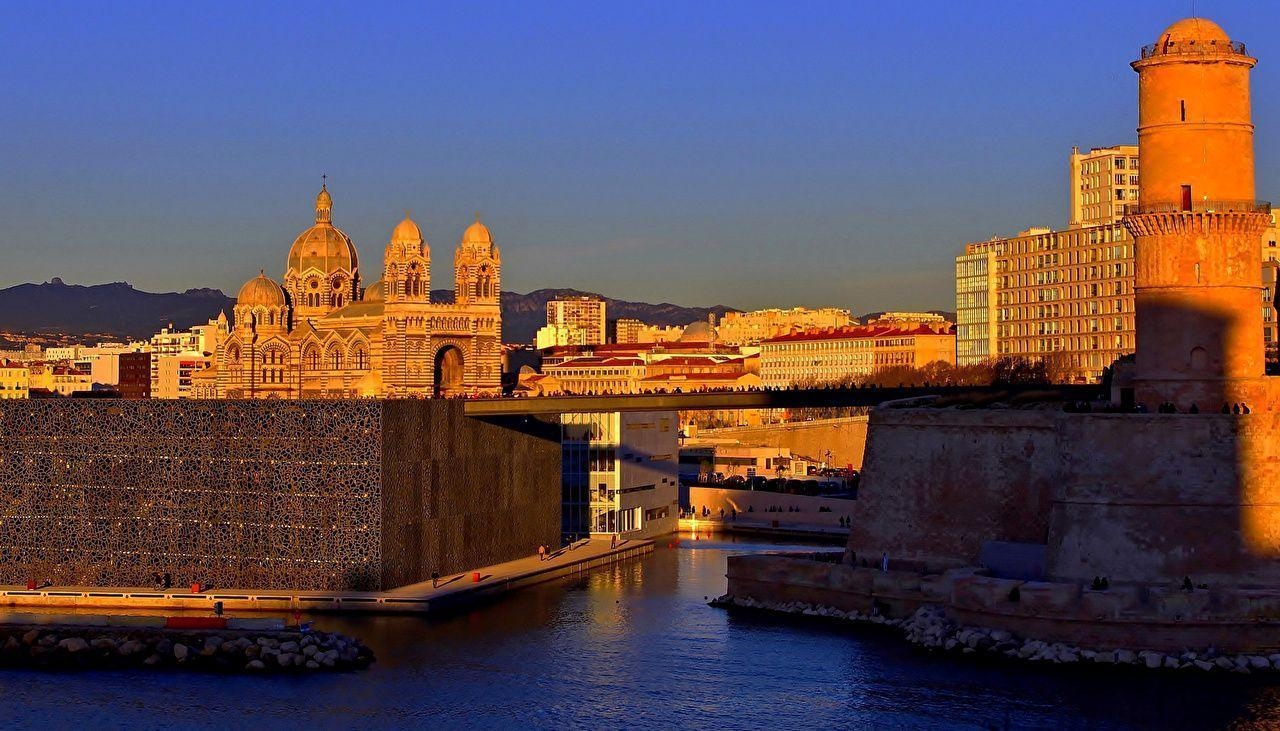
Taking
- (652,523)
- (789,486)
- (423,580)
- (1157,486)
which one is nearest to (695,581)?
(423,580)

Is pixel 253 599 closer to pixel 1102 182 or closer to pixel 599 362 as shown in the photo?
pixel 1102 182

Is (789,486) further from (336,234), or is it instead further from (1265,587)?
(1265,587)

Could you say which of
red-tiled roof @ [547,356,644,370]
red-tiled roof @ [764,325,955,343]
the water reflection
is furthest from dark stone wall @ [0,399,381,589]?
red-tiled roof @ [547,356,644,370]

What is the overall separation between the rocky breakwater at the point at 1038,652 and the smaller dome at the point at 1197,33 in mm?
15371

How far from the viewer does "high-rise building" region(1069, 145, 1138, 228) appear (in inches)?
5482

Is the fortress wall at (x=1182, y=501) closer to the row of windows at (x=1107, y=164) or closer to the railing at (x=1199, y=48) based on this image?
the railing at (x=1199, y=48)

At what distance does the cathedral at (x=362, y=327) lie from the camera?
107 metres

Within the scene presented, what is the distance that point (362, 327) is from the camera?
113500 mm

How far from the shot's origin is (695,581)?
64.9 metres

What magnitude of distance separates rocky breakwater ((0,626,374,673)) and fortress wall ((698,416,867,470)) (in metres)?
76.0

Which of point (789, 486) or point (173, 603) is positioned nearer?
point (173, 603)

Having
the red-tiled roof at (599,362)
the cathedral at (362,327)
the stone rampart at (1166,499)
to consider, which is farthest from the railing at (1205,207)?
the red-tiled roof at (599,362)

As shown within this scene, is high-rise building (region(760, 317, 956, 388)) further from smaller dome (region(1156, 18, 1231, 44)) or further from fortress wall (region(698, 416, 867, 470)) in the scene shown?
smaller dome (region(1156, 18, 1231, 44))

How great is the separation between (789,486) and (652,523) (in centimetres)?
1981
